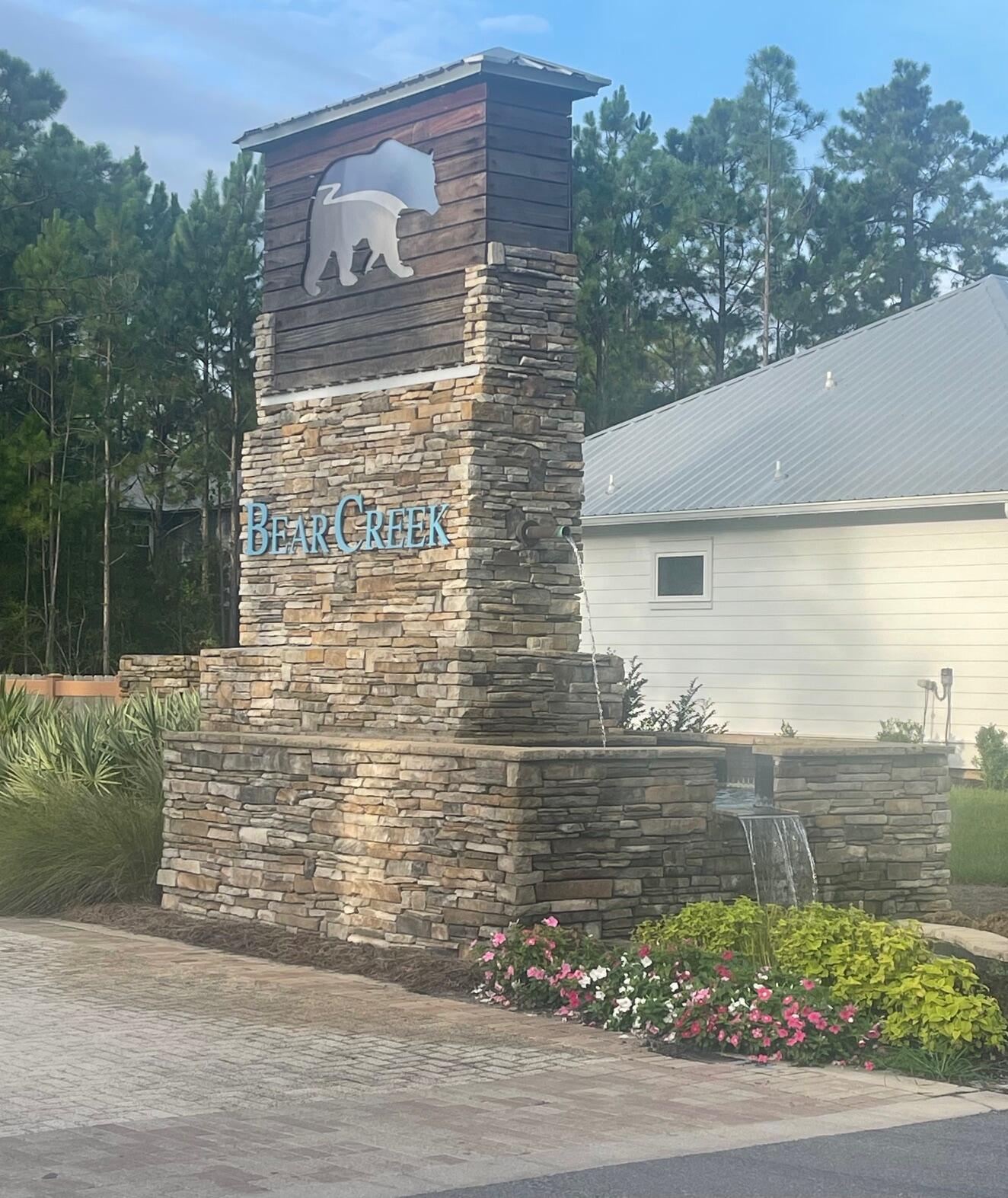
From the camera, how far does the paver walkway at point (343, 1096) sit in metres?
6.27

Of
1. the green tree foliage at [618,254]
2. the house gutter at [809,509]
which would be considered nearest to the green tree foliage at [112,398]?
the green tree foliage at [618,254]

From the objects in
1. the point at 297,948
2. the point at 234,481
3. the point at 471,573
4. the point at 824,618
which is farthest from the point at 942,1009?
the point at 234,481

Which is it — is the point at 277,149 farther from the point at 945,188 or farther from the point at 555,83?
the point at 945,188

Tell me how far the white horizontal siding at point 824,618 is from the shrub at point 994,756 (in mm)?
252

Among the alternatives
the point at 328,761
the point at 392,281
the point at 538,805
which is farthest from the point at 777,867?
the point at 392,281

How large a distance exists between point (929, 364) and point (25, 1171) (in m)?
19.7

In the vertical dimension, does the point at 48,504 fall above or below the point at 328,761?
above

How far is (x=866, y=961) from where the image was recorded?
8.91m

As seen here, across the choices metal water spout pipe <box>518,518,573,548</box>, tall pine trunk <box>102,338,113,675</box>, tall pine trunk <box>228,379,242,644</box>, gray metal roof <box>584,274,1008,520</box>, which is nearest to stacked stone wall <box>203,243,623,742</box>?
metal water spout pipe <box>518,518,573,548</box>

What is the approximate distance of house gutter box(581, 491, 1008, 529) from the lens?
769 inches

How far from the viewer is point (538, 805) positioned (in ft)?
33.7

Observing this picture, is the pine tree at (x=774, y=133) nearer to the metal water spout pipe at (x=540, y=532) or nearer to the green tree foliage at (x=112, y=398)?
the green tree foliage at (x=112, y=398)

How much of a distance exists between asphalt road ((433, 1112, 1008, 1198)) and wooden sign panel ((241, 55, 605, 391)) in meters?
7.60

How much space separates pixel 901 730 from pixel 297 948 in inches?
430
